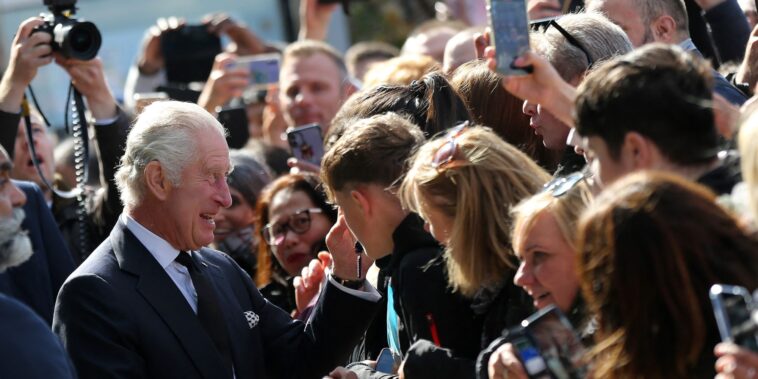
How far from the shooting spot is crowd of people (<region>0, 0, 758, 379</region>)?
2662mm

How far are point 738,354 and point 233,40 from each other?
744cm

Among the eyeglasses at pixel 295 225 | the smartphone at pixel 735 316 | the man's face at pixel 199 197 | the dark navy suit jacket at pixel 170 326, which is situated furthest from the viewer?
the eyeglasses at pixel 295 225

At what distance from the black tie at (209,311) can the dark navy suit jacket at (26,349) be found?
2.69 feet

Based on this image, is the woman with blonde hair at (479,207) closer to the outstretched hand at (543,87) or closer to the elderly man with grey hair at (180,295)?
the outstretched hand at (543,87)

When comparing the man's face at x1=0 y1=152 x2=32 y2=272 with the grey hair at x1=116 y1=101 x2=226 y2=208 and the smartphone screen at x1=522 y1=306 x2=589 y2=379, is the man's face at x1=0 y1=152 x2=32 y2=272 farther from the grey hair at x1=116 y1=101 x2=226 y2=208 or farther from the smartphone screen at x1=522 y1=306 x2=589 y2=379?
the smartphone screen at x1=522 y1=306 x2=589 y2=379

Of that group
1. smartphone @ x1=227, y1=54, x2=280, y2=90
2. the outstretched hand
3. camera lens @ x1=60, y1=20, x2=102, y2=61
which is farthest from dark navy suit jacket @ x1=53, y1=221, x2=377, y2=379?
smartphone @ x1=227, y1=54, x2=280, y2=90

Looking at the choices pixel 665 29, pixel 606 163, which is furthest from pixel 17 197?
pixel 606 163

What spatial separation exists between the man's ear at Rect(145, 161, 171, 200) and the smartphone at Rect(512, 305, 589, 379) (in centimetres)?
182

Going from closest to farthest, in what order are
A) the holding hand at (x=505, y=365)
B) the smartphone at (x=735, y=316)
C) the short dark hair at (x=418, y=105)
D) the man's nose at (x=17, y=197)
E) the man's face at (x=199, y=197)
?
the smartphone at (x=735, y=316) → the holding hand at (x=505, y=365) → the man's face at (x=199, y=197) → the short dark hair at (x=418, y=105) → the man's nose at (x=17, y=197)

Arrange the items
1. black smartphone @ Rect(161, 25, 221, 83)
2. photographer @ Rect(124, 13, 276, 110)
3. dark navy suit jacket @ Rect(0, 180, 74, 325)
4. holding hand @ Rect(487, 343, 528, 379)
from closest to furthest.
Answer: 1. holding hand @ Rect(487, 343, 528, 379)
2. dark navy suit jacket @ Rect(0, 180, 74, 325)
3. black smartphone @ Rect(161, 25, 221, 83)
4. photographer @ Rect(124, 13, 276, 110)

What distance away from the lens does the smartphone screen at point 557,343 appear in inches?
108

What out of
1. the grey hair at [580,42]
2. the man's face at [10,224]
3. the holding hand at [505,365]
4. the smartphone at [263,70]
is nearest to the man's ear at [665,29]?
the grey hair at [580,42]

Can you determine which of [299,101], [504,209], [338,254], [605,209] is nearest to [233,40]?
[299,101]

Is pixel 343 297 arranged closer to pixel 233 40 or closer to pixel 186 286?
pixel 186 286
